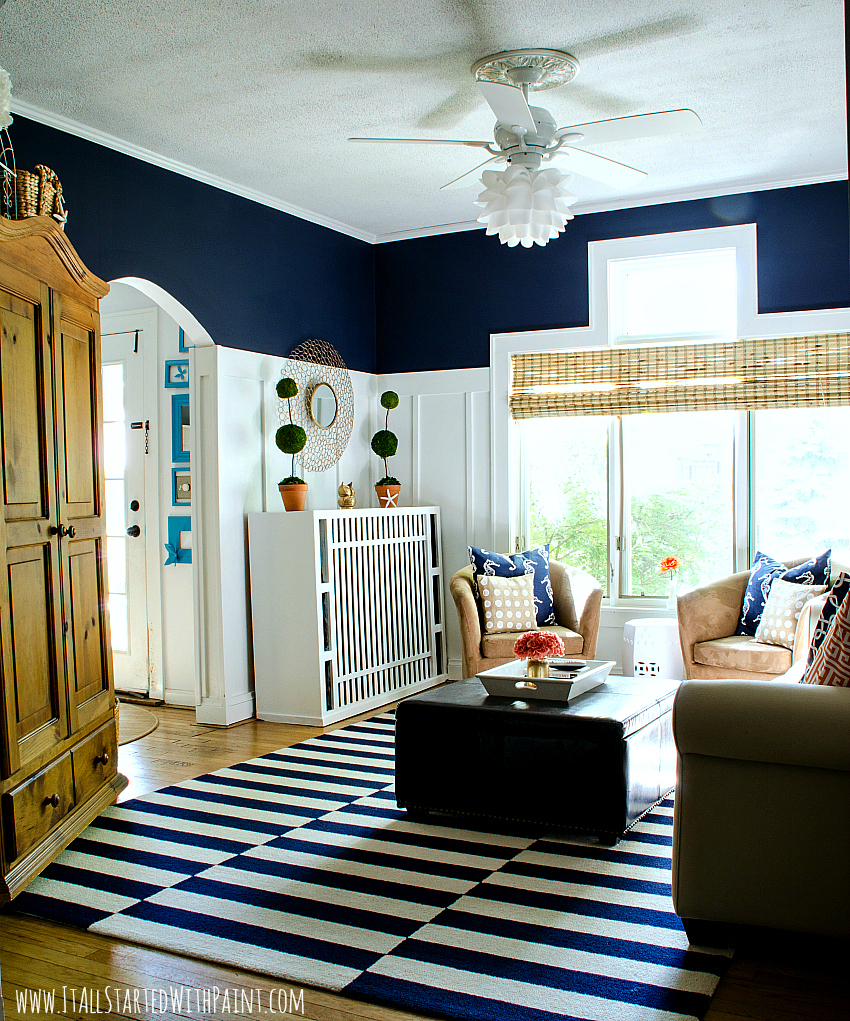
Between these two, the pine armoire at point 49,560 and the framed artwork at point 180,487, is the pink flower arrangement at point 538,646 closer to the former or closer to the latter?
the pine armoire at point 49,560

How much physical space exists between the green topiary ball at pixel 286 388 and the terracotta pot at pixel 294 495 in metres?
0.23

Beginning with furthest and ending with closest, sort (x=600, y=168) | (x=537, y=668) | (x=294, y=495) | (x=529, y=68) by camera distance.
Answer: (x=294, y=495)
(x=600, y=168)
(x=529, y=68)
(x=537, y=668)

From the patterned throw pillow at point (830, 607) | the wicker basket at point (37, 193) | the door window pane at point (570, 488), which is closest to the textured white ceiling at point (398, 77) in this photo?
the wicker basket at point (37, 193)

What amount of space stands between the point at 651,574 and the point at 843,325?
69.0 inches

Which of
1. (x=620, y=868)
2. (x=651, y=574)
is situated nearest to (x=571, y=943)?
(x=620, y=868)

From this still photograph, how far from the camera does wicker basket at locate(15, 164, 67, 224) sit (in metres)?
3.09

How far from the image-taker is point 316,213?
5715mm

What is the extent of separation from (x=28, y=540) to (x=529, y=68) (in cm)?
257

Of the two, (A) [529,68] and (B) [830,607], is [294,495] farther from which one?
(B) [830,607]

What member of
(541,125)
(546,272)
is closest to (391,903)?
(541,125)

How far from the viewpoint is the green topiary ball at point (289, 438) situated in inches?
203

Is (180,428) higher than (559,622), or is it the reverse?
(180,428)

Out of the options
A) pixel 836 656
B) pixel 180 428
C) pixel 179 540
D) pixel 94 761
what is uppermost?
pixel 180 428

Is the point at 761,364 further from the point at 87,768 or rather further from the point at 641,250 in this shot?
the point at 87,768
